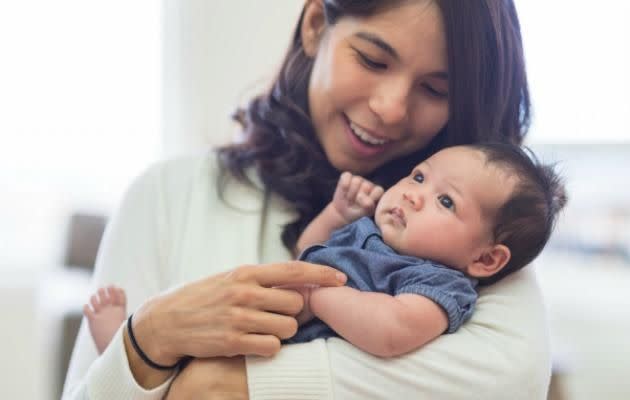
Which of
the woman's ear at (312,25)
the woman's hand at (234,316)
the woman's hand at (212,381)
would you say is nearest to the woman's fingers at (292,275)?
the woman's hand at (234,316)

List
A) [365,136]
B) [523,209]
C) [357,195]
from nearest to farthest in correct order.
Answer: [523,209], [357,195], [365,136]

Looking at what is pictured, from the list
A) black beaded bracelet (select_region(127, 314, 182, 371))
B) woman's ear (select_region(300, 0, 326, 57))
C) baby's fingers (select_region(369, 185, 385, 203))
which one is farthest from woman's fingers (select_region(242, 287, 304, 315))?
woman's ear (select_region(300, 0, 326, 57))

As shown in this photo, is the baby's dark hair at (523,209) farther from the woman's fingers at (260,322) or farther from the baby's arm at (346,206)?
the woman's fingers at (260,322)

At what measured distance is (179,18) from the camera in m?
2.64

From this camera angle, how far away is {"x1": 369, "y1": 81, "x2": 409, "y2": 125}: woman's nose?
3.61 ft

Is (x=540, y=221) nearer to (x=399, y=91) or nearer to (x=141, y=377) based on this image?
(x=399, y=91)

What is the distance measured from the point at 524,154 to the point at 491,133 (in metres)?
0.20

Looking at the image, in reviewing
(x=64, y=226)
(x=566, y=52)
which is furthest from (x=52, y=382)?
(x=566, y=52)

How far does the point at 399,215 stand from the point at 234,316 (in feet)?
1.06

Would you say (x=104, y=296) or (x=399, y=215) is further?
(x=104, y=296)

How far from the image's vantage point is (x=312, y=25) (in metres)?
1.31

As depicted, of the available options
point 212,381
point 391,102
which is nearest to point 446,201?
point 391,102

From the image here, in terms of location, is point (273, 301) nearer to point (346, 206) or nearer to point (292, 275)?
point (292, 275)

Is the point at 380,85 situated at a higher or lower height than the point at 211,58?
higher
